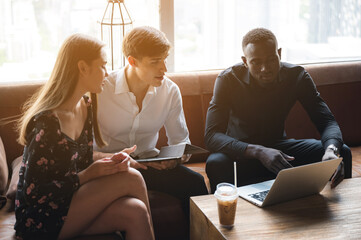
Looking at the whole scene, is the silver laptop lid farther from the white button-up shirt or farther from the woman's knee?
the white button-up shirt

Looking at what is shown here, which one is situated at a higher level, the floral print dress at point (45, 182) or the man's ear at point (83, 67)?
Result: the man's ear at point (83, 67)

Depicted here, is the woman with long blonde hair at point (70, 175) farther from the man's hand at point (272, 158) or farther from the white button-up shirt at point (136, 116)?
the man's hand at point (272, 158)

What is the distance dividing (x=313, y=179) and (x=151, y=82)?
0.82m

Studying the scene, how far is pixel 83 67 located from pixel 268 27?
1.78 meters

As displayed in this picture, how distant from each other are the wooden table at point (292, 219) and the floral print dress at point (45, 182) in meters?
0.50

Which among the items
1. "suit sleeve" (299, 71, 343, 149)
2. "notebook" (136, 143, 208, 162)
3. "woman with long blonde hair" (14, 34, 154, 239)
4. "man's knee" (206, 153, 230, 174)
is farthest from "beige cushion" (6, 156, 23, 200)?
"suit sleeve" (299, 71, 343, 149)

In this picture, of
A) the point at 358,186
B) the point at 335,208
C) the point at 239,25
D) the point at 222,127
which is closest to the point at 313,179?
the point at 335,208

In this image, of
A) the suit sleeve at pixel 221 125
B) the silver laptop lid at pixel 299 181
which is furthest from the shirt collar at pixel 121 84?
the silver laptop lid at pixel 299 181

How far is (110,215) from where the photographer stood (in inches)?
64.9

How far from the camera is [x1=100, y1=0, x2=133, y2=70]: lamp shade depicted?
8.40ft

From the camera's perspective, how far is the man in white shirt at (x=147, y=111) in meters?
2.02

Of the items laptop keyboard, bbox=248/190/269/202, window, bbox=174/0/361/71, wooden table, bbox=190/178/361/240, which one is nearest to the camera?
wooden table, bbox=190/178/361/240

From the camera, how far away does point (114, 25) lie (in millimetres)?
2568

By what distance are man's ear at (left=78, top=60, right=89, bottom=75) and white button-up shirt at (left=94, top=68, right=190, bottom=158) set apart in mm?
381
